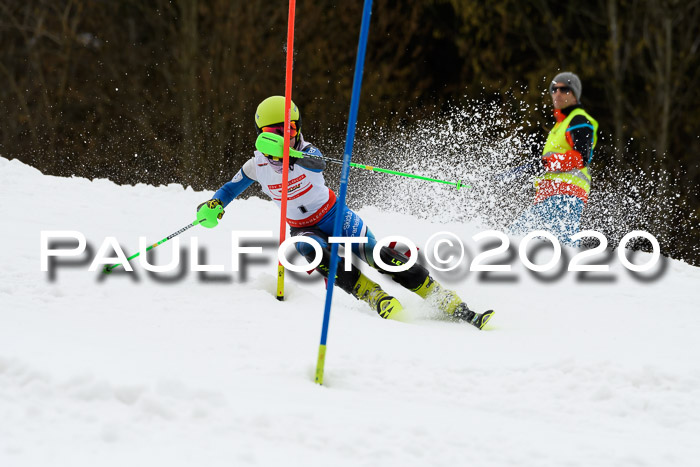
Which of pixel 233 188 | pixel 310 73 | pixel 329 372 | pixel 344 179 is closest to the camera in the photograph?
pixel 344 179

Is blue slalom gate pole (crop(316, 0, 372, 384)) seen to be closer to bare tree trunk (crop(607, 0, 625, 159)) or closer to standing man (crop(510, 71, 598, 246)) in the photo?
standing man (crop(510, 71, 598, 246))

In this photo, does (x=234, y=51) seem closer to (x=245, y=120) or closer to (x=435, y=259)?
(x=245, y=120)

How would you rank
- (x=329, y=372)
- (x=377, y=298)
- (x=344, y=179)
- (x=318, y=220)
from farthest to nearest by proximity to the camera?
(x=318, y=220) < (x=377, y=298) < (x=329, y=372) < (x=344, y=179)

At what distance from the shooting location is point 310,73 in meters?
14.0

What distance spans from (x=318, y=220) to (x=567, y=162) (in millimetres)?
2370

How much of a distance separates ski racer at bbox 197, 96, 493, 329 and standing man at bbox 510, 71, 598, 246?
1.92 metres

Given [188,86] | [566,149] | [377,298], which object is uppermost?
[566,149]

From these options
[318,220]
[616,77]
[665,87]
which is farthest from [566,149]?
[616,77]

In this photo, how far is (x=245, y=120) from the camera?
45.9ft

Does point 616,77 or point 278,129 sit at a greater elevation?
point 616,77

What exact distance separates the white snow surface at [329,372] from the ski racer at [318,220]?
14 centimetres

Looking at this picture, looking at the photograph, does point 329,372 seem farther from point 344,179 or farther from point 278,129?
point 278,129

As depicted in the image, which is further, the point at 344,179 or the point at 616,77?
the point at 616,77

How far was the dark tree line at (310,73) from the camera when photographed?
12.5 meters
